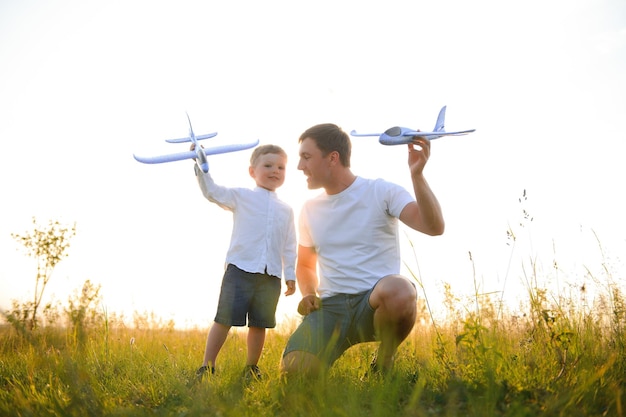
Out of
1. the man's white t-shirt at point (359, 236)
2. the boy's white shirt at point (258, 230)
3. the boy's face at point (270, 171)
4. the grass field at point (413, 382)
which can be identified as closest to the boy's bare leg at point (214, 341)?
the grass field at point (413, 382)

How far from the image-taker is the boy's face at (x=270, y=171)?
4.40 meters

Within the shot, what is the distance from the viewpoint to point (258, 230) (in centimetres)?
427

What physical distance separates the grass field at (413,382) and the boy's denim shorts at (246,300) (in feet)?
1.13

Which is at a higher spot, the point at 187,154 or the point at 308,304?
the point at 187,154

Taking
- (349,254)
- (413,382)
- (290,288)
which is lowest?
(413,382)

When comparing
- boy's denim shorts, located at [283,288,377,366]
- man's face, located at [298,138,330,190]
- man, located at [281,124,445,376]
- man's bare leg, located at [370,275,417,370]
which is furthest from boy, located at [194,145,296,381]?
man's bare leg, located at [370,275,417,370]

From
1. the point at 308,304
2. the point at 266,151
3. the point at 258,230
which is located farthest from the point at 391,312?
the point at 266,151

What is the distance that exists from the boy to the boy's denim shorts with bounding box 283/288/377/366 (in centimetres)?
58

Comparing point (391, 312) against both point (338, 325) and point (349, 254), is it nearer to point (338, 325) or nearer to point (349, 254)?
point (338, 325)

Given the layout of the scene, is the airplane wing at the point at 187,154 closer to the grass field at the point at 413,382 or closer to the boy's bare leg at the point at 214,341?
the grass field at the point at 413,382

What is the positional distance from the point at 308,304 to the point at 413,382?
1.04m

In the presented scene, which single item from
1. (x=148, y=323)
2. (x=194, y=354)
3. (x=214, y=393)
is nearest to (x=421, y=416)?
(x=214, y=393)

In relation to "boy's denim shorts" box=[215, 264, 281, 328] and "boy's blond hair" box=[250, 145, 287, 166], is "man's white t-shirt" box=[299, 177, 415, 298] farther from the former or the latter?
"boy's blond hair" box=[250, 145, 287, 166]

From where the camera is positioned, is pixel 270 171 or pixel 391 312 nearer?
pixel 391 312
